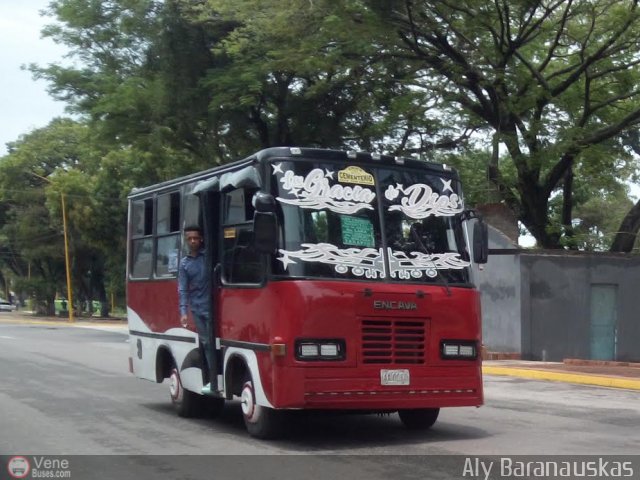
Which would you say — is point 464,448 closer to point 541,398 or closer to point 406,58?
point 541,398

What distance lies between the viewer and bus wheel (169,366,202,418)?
11648 millimetres

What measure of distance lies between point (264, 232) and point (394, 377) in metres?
2.04

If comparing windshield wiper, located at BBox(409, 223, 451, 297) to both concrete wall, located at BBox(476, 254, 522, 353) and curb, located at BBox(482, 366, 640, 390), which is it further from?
concrete wall, located at BBox(476, 254, 522, 353)

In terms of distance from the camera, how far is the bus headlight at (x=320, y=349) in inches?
358

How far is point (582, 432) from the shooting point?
10438 mm

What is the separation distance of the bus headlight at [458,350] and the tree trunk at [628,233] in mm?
15619

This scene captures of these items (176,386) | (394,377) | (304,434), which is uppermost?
(394,377)

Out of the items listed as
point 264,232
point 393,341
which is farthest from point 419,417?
point 264,232

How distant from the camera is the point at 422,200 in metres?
10.1

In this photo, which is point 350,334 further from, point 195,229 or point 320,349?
point 195,229

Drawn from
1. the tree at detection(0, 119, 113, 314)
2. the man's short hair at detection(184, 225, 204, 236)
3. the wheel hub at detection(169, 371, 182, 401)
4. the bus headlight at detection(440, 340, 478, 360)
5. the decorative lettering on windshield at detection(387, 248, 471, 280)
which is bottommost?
the wheel hub at detection(169, 371, 182, 401)

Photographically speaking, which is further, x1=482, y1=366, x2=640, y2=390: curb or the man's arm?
x1=482, y1=366, x2=640, y2=390: curb

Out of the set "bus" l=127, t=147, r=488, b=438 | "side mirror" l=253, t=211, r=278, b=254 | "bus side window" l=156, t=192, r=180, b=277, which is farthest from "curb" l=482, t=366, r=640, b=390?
"side mirror" l=253, t=211, r=278, b=254

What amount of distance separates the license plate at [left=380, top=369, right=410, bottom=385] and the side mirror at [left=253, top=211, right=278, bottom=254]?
1.75 metres
